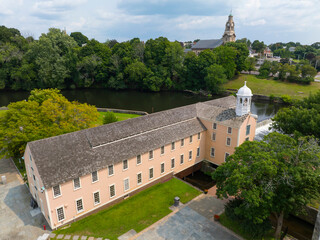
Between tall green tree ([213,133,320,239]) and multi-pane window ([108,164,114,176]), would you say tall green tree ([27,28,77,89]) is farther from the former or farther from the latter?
tall green tree ([213,133,320,239])

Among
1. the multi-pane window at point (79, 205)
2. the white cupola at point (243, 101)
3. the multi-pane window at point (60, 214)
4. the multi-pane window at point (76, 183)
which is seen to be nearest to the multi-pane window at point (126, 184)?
the multi-pane window at point (79, 205)

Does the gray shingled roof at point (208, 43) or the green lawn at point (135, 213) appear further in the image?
the gray shingled roof at point (208, 43)

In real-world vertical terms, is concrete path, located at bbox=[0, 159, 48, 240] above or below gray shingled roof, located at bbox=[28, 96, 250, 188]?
below

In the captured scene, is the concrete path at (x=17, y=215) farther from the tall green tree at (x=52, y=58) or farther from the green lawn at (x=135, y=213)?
the tall green tree at (x=52, y=58)

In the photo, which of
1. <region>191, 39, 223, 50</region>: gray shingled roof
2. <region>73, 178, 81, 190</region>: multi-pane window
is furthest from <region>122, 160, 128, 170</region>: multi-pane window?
<region>191, 39, 223, 50</region>: gray shingled roof

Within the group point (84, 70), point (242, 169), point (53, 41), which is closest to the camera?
point (242, 169)

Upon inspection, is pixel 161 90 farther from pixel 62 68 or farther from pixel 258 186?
pixel 258 186

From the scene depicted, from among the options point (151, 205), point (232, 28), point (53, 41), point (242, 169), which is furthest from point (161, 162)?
point (232, 28)
